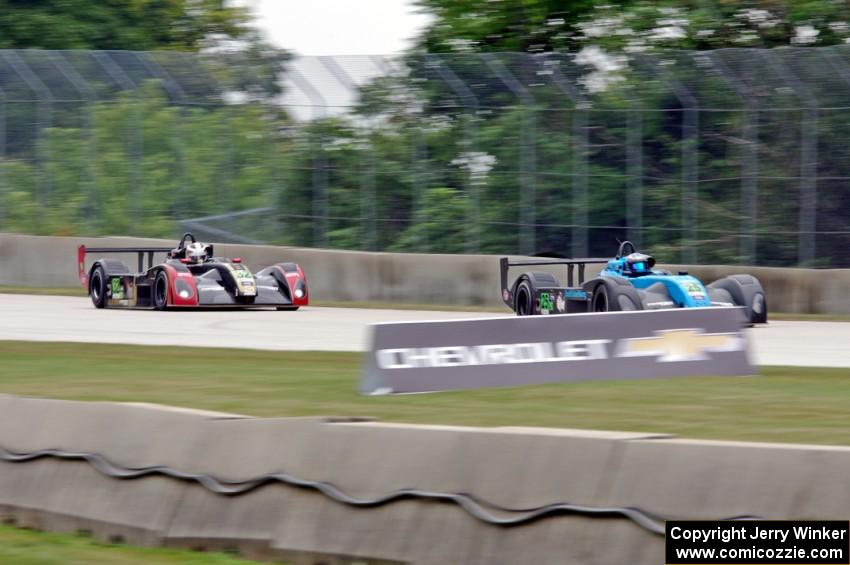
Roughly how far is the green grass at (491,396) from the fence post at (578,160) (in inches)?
452

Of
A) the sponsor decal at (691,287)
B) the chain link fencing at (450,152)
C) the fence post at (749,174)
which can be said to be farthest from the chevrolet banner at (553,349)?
the chain link fencing at (450,152)

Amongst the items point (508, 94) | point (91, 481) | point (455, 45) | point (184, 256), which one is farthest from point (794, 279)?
point (91, 481)

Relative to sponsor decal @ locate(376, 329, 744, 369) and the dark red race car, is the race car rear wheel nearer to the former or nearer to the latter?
the dark red race car

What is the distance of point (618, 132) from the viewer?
2388 centimetres

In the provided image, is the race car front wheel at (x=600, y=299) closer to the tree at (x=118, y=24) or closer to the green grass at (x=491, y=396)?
the green grass at (x=491, y=396)

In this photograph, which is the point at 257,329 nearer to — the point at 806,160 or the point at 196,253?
the point at 196,253

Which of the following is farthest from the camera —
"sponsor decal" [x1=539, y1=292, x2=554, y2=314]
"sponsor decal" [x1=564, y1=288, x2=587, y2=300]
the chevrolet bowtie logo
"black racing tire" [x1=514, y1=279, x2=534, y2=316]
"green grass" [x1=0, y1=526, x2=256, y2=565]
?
"black racing tire" [x1=514, y1=279, x2=534, y2=316]

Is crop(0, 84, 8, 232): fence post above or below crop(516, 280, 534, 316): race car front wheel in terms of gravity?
above

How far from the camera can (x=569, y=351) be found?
10109mm

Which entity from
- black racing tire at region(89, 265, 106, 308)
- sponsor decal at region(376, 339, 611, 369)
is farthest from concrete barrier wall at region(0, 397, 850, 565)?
black racing tire at region(89, 265, 106, 308)

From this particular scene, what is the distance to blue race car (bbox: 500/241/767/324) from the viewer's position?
17469mm

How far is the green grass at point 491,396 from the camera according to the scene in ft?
27.0

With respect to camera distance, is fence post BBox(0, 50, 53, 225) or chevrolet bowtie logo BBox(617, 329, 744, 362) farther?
fence post BBox(0, 50, 53, 225)

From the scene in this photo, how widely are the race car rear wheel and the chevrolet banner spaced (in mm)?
12240
